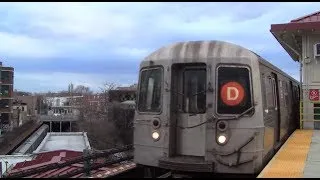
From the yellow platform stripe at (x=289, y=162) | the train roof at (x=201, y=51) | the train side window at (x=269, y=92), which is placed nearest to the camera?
the yellow platform stripe at (x=289, y=162)

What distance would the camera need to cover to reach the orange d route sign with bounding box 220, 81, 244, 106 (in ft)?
27.7

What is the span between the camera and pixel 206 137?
8414 millimetres

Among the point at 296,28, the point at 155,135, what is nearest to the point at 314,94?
the point at 296,28

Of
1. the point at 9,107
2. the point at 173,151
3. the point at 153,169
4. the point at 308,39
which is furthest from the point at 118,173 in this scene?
the point at 9,107

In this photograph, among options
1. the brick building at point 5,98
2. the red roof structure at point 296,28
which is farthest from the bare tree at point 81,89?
the red roof structure at point 296,28

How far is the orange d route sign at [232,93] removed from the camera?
844cm

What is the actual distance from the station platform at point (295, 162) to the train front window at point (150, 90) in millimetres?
2341

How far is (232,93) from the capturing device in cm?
848

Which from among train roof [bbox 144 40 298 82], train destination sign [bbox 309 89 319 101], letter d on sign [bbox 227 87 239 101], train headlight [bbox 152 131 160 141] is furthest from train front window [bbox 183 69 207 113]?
train destination sign [bbox 309 89 319 101]

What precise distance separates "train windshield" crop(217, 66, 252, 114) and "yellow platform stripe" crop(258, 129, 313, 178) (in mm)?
1122

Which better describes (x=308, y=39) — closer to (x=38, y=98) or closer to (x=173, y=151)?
(x=173, y=151)

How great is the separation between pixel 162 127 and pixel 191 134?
0.54 metres

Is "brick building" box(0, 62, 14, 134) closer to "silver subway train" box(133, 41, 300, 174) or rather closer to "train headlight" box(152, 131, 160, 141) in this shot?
"silver subway train" box(133, 41, 300, 174)

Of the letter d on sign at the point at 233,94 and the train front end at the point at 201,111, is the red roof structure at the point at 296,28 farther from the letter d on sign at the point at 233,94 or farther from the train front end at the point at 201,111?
the letter d on sign at the point at 233,94
